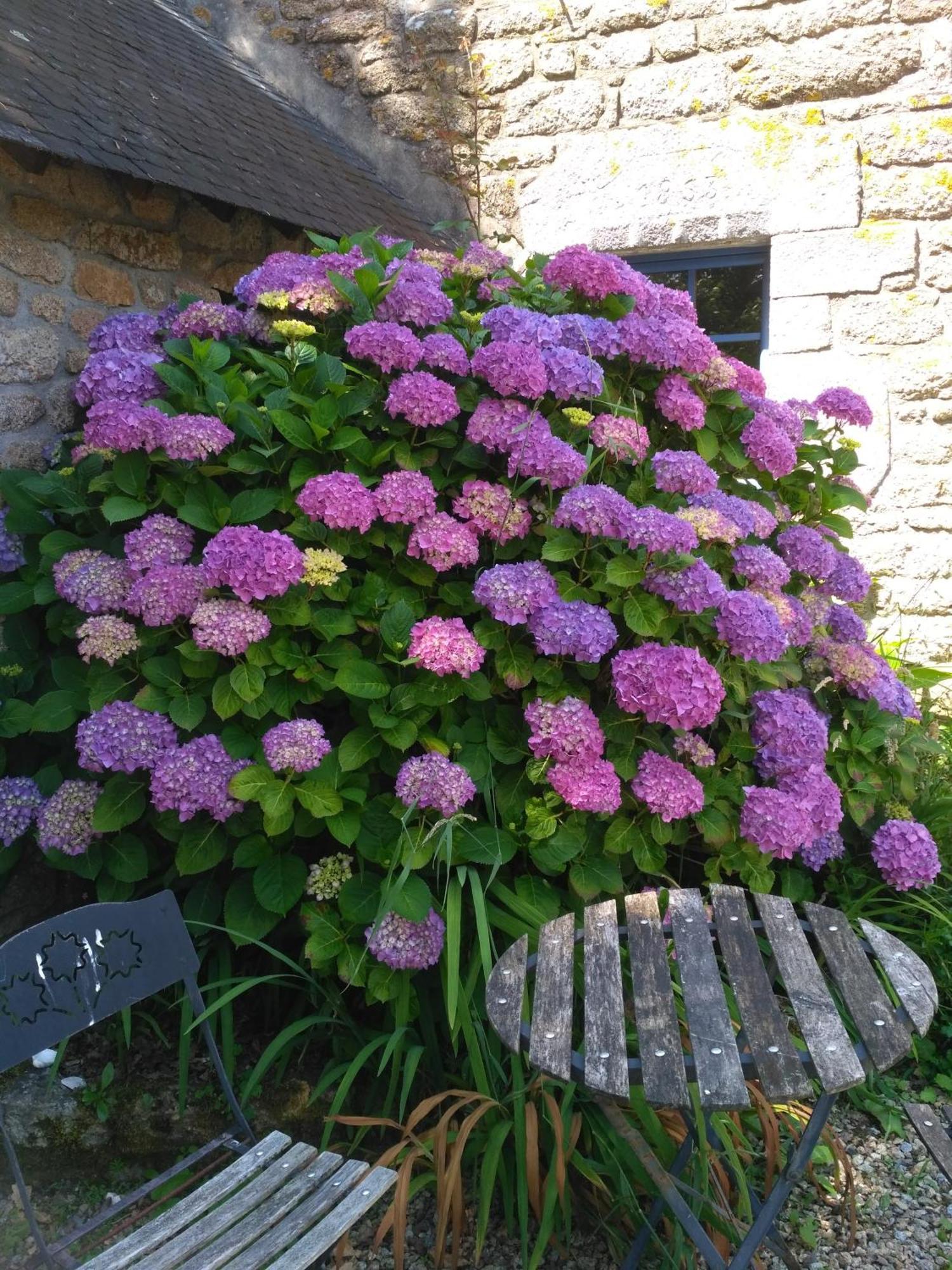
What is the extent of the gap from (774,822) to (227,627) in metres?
1.35

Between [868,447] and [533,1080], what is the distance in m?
3.19

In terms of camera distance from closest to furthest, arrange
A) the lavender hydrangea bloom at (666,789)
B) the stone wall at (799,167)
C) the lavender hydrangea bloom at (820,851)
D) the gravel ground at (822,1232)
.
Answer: the gravel ground at (822,1232) < the lavender hydrangea bloom at (666,789) < the lavender hydrangea bloom at (820,851) < the stone wall at (799,167)

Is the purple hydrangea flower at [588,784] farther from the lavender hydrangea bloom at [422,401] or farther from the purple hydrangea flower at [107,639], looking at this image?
the purple hydrangea flower at [107,639]

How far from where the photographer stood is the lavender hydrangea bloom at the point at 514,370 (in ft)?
8.40

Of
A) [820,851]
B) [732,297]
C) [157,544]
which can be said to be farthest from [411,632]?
[732,297]

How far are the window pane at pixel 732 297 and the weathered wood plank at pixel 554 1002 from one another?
3.45 metres

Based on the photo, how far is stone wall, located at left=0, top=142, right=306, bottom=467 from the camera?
2.97 m

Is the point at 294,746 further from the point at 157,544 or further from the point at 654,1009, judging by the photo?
the point at 654,1009

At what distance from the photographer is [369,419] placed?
8.66 ft

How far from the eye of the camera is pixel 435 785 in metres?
2.20

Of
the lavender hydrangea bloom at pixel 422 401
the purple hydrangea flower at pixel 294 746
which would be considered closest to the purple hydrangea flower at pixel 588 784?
the purple hydrangea flower at pixel 294 746

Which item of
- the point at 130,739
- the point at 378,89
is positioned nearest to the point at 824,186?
the point at 378,89

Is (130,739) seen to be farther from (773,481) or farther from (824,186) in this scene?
(824,186)

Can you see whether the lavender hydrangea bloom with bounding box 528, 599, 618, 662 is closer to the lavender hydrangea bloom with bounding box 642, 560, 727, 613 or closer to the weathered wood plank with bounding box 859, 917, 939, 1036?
the lavender hydrangea bloom with bounding box 642, 560, 727, 613
